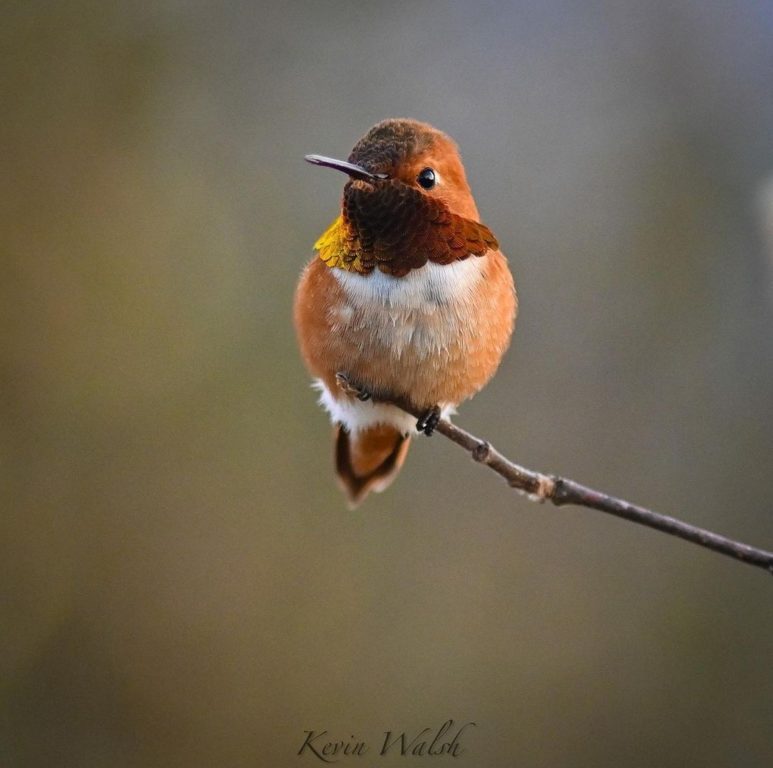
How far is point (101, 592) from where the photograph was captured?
178 centimetres

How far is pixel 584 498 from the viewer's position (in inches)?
44.9

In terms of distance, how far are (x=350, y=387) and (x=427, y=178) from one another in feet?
1.21

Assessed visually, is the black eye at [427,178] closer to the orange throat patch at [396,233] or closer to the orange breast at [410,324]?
the orange throat patch at [396,233]

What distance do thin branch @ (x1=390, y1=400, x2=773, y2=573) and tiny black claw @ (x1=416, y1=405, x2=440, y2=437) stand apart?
0.33 ft

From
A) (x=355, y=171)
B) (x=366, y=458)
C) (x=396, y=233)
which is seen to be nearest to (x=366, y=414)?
(x=366, y=458)

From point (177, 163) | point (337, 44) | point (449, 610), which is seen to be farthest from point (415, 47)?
point (449, 610)

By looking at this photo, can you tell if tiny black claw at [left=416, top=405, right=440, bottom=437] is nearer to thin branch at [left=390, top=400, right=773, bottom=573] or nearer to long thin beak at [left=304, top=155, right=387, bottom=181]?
thin branch at [left=390, top=400, right=773, bottom=573]

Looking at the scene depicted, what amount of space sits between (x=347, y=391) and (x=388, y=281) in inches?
8.0

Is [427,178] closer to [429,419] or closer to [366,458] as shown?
[429,419]

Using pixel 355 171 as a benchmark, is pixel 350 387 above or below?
below

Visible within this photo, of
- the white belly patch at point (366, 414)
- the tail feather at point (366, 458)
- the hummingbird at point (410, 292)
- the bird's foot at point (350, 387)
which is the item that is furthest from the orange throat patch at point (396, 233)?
the tail feather at point (366, 458)

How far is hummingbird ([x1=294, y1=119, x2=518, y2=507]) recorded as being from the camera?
3.62 ft

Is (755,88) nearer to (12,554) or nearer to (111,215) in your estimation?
(111,215)
